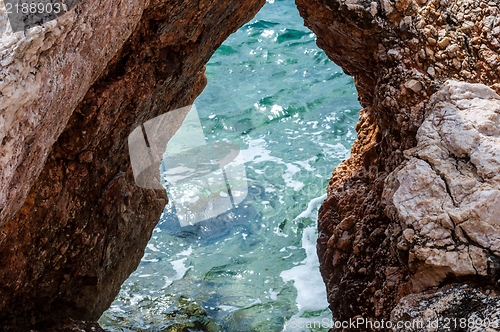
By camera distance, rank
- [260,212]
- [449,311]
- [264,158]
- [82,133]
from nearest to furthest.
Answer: [449,311] → [82,133] → [260,212] → [264,158]

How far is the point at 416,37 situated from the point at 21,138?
159 centimetres

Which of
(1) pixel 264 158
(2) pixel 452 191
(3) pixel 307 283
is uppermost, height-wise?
(2) pixel 452 191

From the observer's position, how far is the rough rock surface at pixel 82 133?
1416 millimetres

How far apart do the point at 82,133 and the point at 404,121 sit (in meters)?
1.26

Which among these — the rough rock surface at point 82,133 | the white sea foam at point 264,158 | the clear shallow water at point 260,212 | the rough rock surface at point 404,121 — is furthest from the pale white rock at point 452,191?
the white sea foam at point 264,158

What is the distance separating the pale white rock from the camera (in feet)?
5.84

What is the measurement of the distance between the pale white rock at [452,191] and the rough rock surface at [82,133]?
109 centimetres

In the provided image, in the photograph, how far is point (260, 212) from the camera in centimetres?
522

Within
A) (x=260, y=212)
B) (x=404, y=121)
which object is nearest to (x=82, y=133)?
(x=404, y=121)

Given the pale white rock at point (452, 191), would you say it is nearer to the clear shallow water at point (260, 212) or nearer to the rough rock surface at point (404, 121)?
the rough rock surface at point (404, 121)

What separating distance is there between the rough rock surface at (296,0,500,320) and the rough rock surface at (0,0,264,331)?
0.68 meters

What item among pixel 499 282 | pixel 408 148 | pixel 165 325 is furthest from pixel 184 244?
pixel 499 282

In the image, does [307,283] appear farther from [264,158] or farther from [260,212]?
[264,158]

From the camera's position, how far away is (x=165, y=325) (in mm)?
3740
